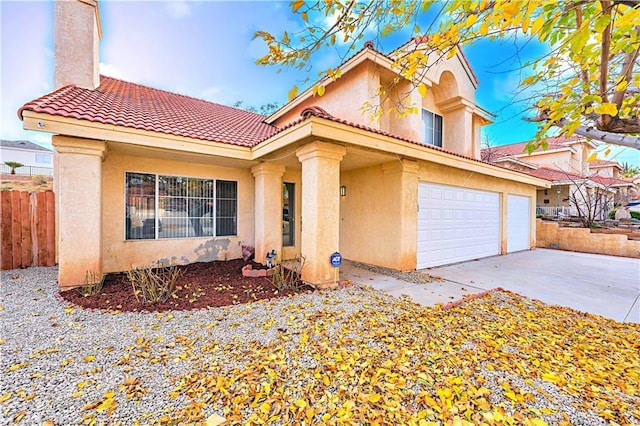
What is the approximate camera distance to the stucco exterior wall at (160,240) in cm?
693

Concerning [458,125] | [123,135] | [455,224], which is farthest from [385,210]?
[123,135]

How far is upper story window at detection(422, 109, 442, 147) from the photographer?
34.9 feet

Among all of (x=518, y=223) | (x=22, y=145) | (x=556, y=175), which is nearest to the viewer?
(x=518, y=223)

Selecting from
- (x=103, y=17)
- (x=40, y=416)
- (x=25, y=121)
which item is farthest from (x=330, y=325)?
(x=103, y=17)

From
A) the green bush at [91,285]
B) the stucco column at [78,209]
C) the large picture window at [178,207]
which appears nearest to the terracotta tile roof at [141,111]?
the stucco column at [78,209]

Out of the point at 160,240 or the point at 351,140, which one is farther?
the point at 160,240

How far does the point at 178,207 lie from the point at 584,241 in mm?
17742

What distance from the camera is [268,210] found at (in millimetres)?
7973

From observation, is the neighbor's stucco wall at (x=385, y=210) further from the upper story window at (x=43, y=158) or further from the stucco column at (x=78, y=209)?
the upper story window at (x=43, y=158)

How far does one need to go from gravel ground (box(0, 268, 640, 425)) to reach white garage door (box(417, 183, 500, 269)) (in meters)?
3.70

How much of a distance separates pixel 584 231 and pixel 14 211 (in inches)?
860

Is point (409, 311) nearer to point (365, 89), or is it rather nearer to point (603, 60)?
point (603, 60)

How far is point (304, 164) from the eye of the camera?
6.16 m

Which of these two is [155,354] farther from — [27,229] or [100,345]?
[27,229]
